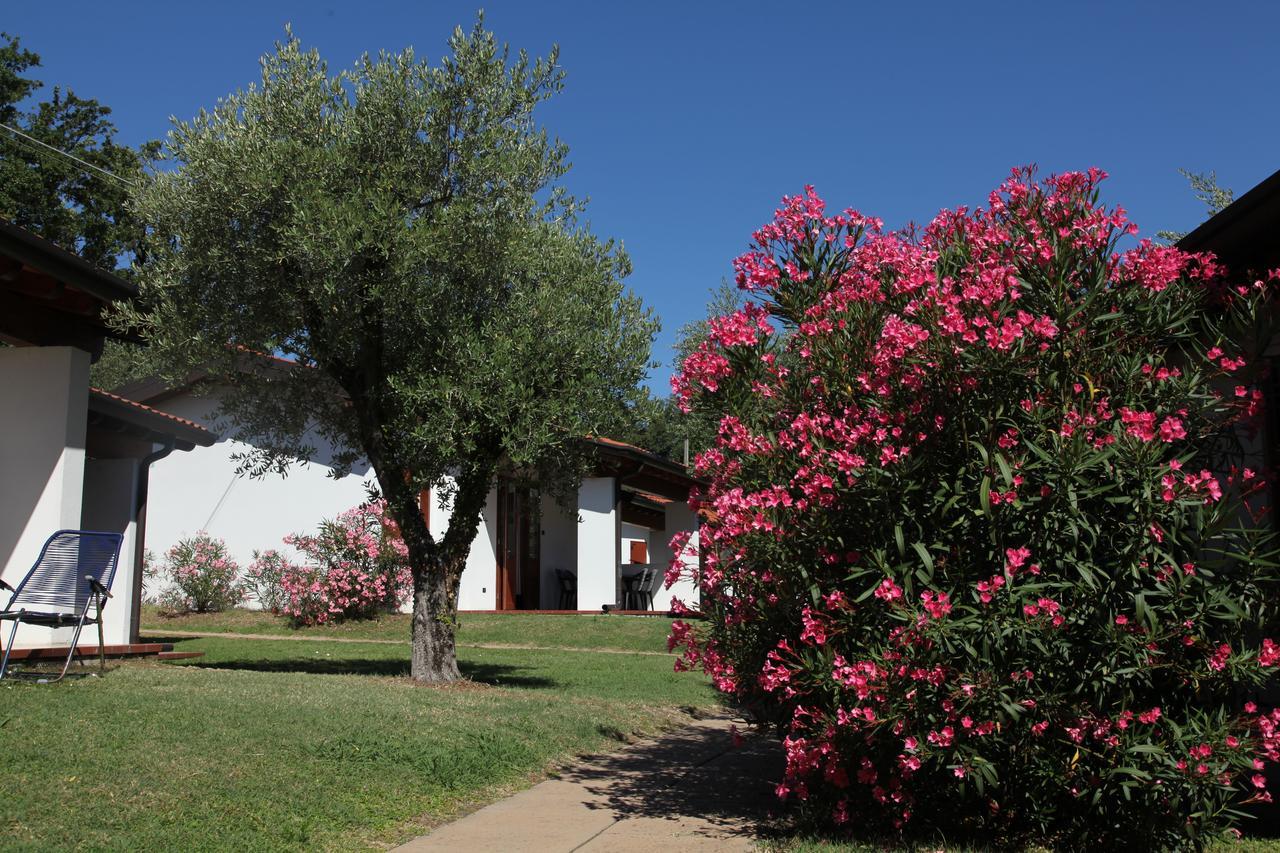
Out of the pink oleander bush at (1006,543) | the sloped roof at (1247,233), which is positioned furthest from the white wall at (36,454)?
the sloped roof at (1247,233)

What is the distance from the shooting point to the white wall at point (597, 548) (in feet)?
69.3

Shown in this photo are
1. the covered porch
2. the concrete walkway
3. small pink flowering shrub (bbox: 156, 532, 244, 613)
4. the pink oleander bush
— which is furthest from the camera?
the covered porch

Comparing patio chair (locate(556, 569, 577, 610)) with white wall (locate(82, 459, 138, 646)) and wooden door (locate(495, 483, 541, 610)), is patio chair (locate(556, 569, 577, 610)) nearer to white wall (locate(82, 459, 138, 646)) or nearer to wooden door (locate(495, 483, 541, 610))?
wooden door (locate(495, 483, 541, 610))

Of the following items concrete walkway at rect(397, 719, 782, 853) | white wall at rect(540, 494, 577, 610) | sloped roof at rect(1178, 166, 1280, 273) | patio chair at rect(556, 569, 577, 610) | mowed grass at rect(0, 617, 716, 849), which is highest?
sloped roof at rect(1178, 166, 1280, 273)

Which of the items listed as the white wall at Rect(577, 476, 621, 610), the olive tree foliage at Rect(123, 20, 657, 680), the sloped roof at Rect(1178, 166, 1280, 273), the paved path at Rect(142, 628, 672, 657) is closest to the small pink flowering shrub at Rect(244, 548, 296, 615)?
the paved path at Rect(142, 628, 672, 657)

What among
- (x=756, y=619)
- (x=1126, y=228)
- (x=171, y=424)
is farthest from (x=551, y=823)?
(x=171, y=424)

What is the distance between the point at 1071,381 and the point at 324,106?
6.93 m

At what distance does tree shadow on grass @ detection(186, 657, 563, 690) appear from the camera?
11.1 metres

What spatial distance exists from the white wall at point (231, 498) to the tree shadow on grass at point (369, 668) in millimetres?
6732

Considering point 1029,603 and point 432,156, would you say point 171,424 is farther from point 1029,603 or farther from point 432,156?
point 1029,603

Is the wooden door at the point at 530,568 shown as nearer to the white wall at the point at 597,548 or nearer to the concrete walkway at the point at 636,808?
the white wall at the point at 597,548

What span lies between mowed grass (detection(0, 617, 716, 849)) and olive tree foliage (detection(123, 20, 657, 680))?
6.73 ft

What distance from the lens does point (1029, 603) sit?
4.35 metres

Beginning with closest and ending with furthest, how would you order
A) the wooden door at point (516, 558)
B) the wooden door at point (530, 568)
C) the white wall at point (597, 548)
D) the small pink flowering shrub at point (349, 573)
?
1. the small pink flowering shrub at point (349, 573)
2. the white wall at point (597, 548)
3. the wooden door at point (516, 558)
4. the wooden door at point (530, 568)
